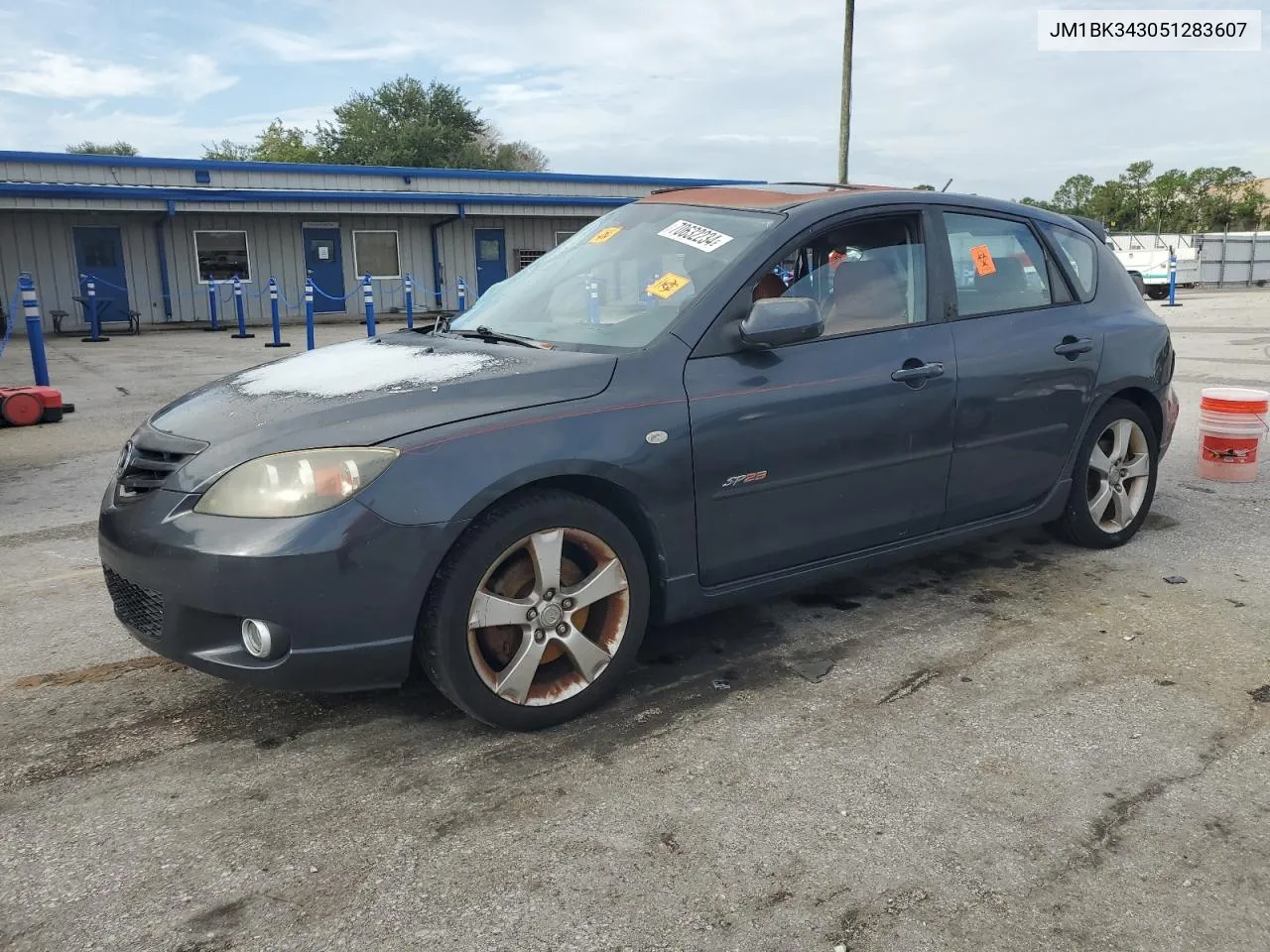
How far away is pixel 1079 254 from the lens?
4.62m

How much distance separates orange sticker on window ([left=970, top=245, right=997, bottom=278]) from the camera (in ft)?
13.6

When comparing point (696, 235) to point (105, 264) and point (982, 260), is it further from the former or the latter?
point (105, 264)

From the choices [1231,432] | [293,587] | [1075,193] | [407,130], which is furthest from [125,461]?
[1075,193]

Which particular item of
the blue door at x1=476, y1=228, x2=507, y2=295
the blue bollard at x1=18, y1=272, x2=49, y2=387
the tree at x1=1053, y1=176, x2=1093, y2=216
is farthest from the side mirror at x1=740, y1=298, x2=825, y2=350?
the tree at x1=1053, y1=176, x2=1093, y2=216

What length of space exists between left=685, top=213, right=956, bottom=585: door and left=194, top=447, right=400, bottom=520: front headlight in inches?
41.1

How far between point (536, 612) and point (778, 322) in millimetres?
1201

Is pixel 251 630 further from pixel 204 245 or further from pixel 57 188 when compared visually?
pixel 204 245

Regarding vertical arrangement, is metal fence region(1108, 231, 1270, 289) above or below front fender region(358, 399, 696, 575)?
above

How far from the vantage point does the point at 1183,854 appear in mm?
2404

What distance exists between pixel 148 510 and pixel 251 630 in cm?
48

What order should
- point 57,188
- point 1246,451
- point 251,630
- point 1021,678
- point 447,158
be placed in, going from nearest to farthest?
point 251,630, point 1021,678, point 1246,451, point 57,188, point 447,158

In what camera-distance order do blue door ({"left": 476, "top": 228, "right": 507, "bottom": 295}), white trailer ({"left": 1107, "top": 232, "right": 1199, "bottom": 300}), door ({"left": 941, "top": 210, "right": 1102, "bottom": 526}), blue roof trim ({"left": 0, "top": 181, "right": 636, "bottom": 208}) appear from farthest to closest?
white trailer ({"left": 1107, "top": 232, "right": 1199, "bottom": 300})
blue door ({"left": 476, "top": 228, "right": 507, "bottom": 295})
blue roof trim ({"left": 0, "top": 181, "right": 636, "bottom": 208})
door ({"left": 941, "top": 210, "right": 1102, "bottom": 526})

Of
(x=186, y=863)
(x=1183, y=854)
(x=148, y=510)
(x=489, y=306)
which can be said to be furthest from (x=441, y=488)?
(x=1183, y=854)

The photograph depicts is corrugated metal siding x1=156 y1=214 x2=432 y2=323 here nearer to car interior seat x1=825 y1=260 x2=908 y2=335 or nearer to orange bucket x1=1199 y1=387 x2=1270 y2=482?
orange bucket x1=1199 y1=387 x2=1270 y2=482
